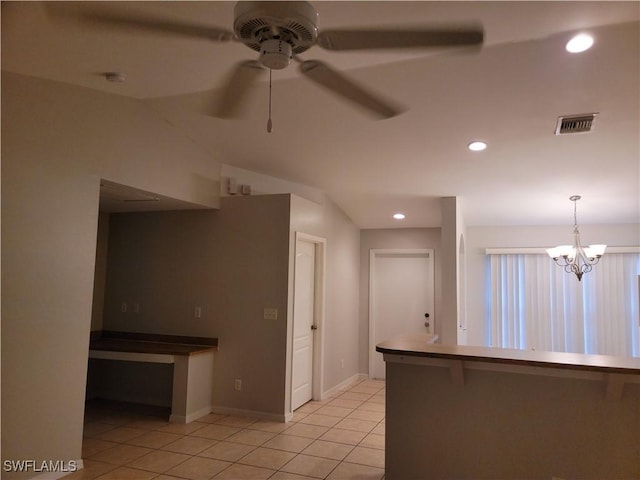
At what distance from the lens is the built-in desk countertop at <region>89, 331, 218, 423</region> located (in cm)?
455

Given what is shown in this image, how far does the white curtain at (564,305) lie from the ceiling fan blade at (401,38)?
534 cm

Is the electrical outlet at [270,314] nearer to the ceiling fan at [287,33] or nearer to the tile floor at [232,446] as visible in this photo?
the tile floor at [232,446]

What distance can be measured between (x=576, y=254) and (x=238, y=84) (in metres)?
4.87

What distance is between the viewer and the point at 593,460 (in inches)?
102

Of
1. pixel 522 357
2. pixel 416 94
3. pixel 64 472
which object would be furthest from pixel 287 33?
pixel 64 472

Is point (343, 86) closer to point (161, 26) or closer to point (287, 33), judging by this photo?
point (287, 33)

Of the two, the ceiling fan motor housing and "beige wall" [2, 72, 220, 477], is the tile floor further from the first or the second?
the ceiling fan motor housing

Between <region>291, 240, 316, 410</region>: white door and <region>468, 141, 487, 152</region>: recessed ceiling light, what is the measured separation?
2.17m

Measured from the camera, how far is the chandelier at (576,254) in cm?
471

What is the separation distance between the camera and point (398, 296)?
7.00 m

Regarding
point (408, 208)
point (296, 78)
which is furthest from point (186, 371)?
point (408, 208)

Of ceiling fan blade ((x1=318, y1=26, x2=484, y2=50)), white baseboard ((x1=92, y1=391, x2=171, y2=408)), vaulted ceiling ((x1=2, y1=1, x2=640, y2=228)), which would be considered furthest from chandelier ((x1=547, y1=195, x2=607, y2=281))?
white baseboard ((x1=92, y1=391, x2=171, y2=408))

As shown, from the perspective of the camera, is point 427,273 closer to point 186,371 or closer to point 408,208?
point 408,208

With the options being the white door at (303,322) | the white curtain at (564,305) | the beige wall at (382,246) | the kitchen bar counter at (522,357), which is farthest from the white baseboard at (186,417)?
the white curtain at (564,305)
